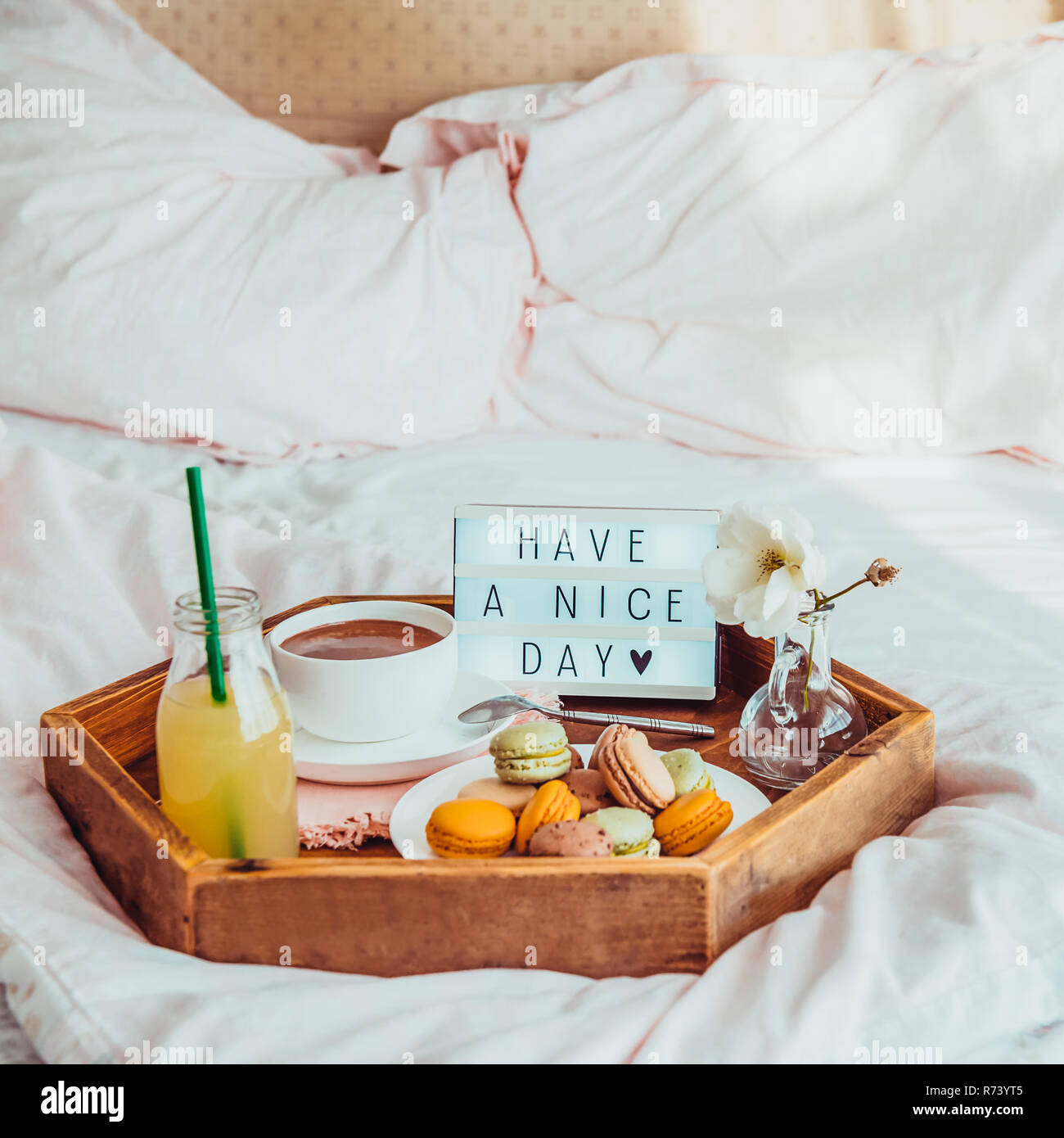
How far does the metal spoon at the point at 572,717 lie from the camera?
2.30ft

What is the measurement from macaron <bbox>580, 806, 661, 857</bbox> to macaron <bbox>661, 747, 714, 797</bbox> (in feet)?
0.16

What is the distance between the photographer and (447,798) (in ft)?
2.02

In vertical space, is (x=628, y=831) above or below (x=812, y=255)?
below

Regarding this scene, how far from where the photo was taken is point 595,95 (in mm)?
1613

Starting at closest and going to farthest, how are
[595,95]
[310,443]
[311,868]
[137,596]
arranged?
[311,868], [137,596], [310,443], [595,95]

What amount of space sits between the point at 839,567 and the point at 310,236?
85 cm

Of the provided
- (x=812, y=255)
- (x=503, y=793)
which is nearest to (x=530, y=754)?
(x=503, y=793)

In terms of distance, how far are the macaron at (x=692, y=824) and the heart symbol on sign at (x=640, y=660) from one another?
22 centimetres

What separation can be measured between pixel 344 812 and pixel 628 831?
19 centimetres

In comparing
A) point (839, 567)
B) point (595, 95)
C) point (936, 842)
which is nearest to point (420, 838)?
point (936, 842)

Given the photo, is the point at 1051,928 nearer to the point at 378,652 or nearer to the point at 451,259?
the point at 378,652
